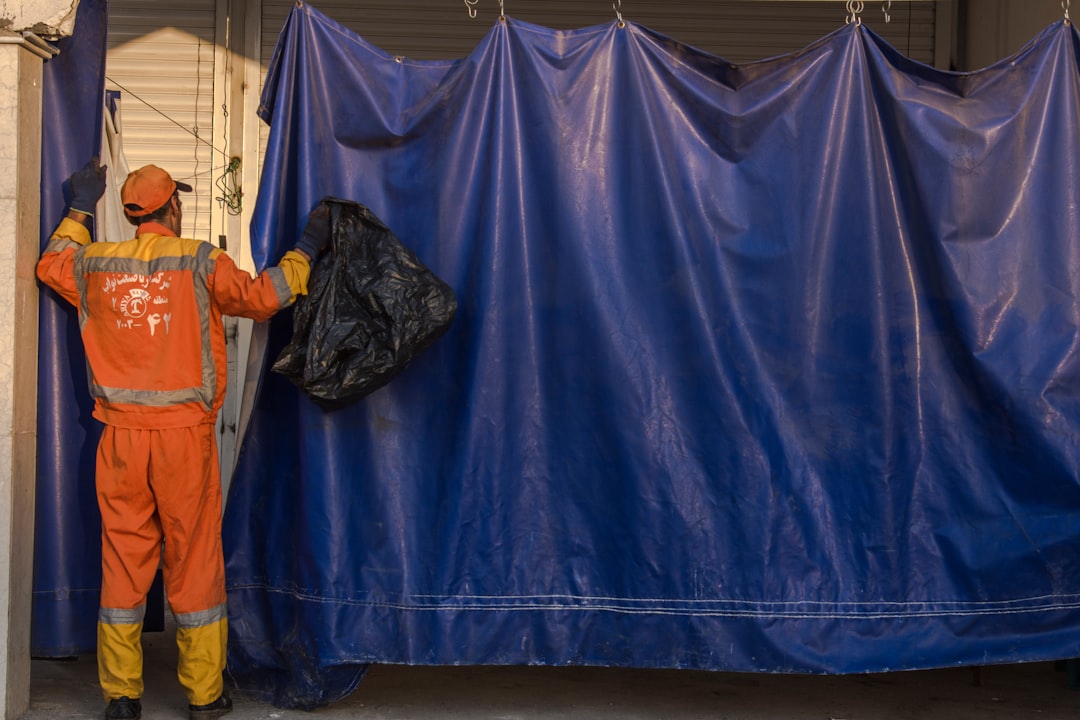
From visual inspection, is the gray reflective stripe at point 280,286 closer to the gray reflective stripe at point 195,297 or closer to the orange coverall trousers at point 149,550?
the gray reflective stripe at point 195,297

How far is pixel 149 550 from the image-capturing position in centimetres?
427

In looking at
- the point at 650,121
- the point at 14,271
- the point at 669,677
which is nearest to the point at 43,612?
the point at 14,271

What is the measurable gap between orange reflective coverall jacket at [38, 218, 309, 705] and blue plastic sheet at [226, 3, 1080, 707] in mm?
289

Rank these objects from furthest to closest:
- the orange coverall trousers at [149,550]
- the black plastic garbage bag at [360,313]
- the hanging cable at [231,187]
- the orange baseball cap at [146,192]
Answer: the hanging cable at [231,187], the orange baseball cap at [146,192], the orange coverall trousers at [149,550], the black plastic garbage bag at [360,313]

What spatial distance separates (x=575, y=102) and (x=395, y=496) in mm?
1629

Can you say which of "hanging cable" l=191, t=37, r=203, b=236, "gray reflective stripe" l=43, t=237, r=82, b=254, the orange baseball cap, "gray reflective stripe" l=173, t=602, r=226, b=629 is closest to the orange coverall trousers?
"gray reflective stripe" l=173, t=602, r=226, b=629

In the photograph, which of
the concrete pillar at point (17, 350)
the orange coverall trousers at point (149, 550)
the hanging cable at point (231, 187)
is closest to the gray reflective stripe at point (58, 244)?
the concrete pillar at point (17, 350)

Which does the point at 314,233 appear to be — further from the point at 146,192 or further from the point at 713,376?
the point at 713,376

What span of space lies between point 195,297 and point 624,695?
2.39 metres

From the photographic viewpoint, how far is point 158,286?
4.25 m

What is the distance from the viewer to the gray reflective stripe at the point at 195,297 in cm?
421

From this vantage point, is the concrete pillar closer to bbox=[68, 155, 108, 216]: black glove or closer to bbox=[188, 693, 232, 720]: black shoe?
bbox=[68, 155, 108, 216]: black glove

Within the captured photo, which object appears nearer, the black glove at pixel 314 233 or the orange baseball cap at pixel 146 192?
the black glove at pixel 314 233

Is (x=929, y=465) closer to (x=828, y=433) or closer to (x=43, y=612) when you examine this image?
(x=828, y=433)
